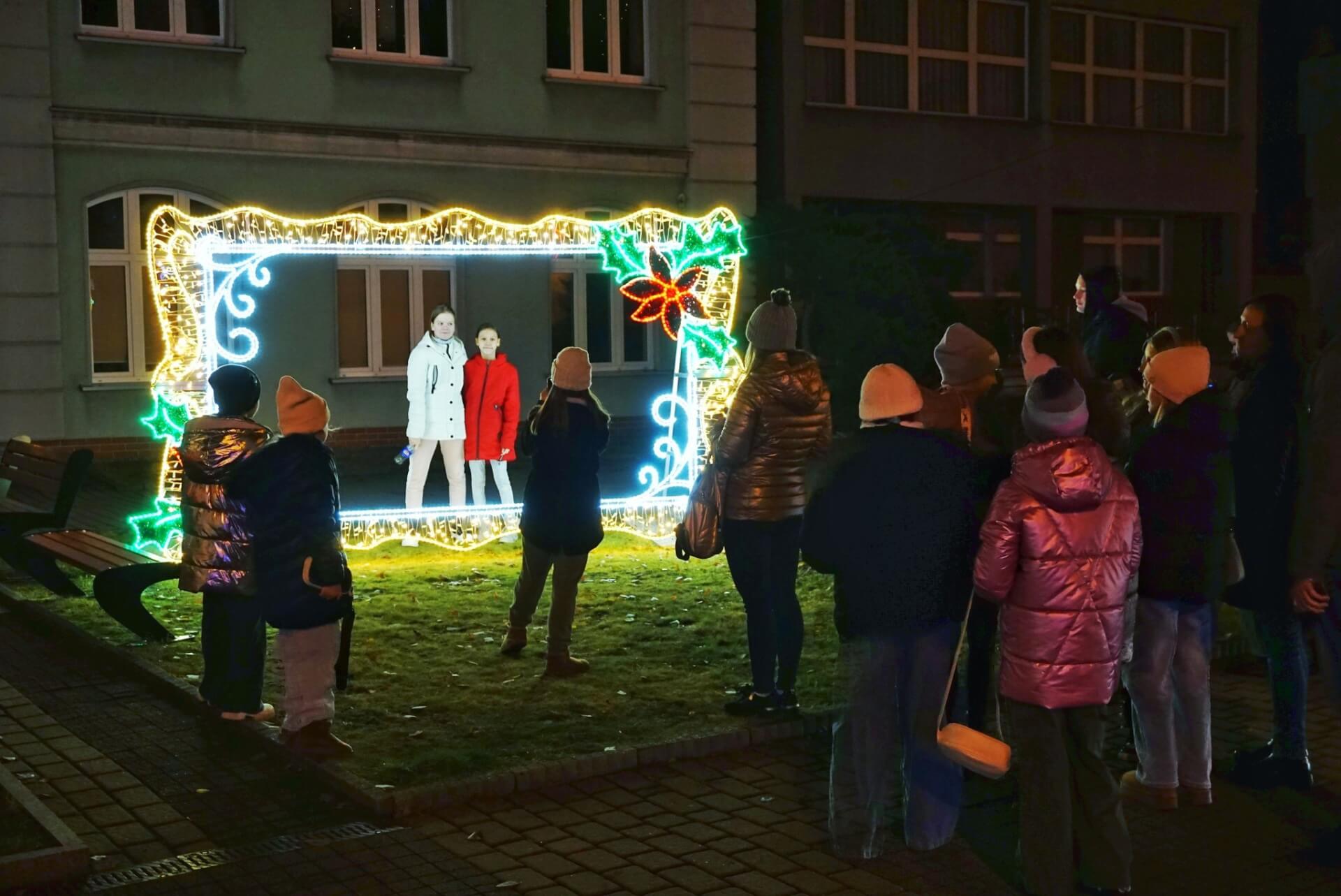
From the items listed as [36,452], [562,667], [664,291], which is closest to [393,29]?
[664,291]

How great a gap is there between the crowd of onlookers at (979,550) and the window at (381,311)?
11300mm

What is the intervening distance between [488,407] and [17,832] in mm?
7671

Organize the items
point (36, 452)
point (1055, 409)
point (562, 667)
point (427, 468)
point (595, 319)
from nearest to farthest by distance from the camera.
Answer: point (1055, 409) < point (562, 667) < point (36, 452) < point (427, 468) < point (595, 319)

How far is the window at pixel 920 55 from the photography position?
27.9 m

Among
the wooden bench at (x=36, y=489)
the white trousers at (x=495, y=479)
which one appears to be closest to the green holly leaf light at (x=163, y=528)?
the wooden bench at (x=36, y=489)

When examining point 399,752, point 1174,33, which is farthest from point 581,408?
point 1174,33

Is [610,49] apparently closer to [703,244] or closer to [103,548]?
[703,244]

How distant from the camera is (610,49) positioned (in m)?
22.4

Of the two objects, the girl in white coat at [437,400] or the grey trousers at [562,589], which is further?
the girl in white coat at [437,400]

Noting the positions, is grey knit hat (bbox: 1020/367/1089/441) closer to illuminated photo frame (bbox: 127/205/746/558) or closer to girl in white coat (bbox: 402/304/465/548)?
illuminated photo frame (bbox: 127/205/746/558)

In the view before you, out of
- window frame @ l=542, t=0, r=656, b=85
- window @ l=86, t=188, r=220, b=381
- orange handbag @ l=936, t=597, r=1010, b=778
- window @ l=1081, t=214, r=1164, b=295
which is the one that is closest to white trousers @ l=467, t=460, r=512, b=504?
window @ l=86, t=188, r=220, b=381

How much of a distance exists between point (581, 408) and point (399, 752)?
220 cm

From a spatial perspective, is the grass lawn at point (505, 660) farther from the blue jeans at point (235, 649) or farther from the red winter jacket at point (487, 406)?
the red winter jacket at point (487, 406)

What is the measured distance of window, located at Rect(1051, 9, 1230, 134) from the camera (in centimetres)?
3092
